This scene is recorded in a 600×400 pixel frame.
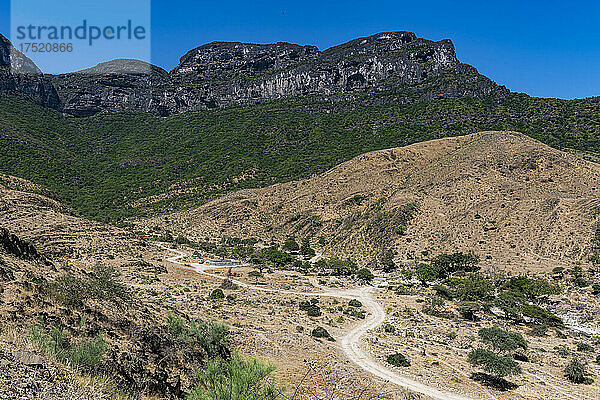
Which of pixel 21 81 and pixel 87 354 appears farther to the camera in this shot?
pixel 21 81

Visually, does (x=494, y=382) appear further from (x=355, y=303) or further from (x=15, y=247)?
(x=15, y=247)

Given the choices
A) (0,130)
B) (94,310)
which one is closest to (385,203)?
(94,310)

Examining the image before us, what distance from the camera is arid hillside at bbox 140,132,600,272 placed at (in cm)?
4112

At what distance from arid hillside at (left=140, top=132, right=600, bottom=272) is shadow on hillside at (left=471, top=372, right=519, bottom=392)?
25467 mm

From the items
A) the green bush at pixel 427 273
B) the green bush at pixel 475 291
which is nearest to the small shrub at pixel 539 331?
the green bush at pixel 475 291

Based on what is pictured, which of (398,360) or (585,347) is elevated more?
(398,360)

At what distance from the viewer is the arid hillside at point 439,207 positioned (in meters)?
41.1

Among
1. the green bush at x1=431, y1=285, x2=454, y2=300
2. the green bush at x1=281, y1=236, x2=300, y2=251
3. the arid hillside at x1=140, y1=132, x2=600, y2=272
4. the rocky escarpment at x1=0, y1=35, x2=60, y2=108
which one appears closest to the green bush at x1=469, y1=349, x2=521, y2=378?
the green bush at x1=431, y1=285, x2=454, y2=300

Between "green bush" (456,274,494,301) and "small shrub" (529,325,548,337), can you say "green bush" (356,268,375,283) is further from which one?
"small shrub" (529,325,548,337)

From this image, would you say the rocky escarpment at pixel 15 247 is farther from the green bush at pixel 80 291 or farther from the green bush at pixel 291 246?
the green bush at pixel 291 246

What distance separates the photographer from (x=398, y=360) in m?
15.0

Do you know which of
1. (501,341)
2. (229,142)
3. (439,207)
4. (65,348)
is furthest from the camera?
(229,142)

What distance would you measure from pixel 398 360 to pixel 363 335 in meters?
4.57

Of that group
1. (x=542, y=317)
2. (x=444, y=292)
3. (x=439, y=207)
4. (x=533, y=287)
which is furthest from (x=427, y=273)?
(x=439, y=207)
